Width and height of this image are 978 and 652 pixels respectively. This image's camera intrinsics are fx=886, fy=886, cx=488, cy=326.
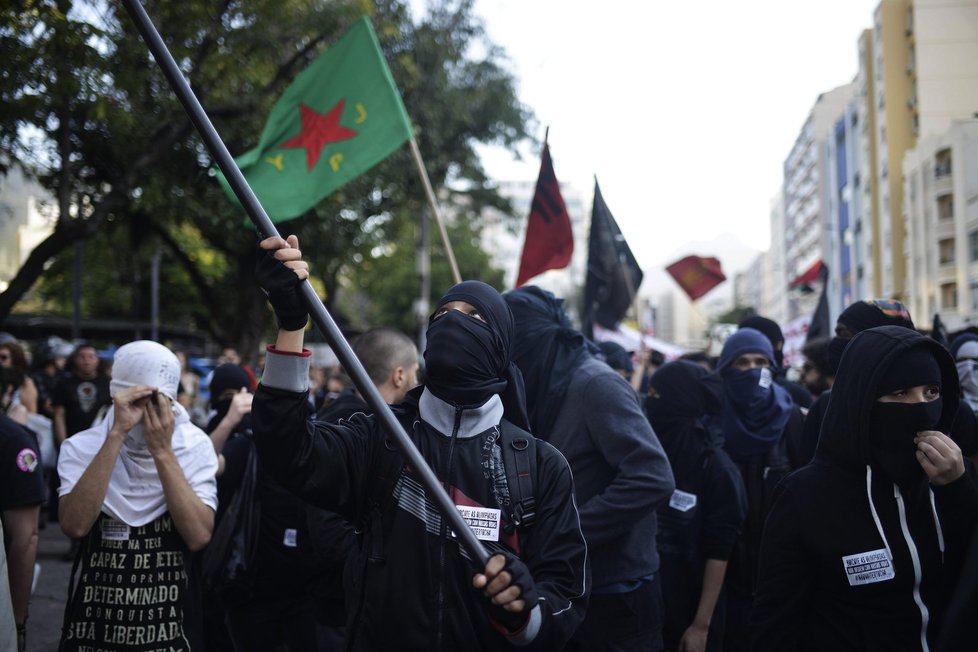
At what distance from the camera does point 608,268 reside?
7.84 m

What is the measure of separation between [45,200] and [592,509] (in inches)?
535

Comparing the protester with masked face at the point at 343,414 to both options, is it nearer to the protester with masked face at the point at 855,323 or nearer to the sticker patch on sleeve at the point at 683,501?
the sticker patch on sleeve at the point at 683,501

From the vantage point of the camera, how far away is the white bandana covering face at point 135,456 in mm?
3260

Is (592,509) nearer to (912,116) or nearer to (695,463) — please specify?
(695,463)

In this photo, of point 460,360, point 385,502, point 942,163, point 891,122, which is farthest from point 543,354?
point 891,122

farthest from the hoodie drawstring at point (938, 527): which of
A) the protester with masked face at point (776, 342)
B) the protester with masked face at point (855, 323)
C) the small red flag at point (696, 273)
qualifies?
the small red flag at point (696, 273)

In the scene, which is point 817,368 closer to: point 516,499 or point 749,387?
point 749,387

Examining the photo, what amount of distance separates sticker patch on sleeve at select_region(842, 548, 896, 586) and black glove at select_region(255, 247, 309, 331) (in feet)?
5.75

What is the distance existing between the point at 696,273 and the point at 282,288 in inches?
442

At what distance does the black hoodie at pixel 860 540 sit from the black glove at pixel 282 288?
166 cm

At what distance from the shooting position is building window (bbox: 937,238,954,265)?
46125 millimetres

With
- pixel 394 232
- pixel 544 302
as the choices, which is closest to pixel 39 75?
pixel 544 302

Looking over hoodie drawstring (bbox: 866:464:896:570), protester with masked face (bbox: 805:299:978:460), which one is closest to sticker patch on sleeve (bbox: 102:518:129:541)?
hoodie drawstring (bbox: 866:464:896:570)

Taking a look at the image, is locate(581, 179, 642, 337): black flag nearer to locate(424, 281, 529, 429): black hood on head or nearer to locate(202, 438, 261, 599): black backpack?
locate(202, 438, 261, 599): black backpack
